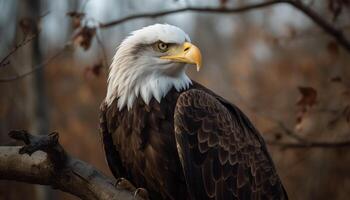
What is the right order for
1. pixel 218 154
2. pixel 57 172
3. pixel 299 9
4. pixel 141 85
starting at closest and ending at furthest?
1. pixel 57 172
2. pixel 218 154
3. pixel 141 85
4. pixel 299 9

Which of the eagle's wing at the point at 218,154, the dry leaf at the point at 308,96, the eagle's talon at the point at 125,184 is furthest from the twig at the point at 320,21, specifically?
the eagle's talon at the point at 125,184

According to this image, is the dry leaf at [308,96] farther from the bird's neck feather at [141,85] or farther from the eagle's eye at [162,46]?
the eagle's eye at [162,46]

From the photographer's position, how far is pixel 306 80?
13367mm

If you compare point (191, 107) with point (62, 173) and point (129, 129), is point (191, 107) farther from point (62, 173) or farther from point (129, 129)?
point (62, 173)

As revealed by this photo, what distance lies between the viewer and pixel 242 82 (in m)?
18.5

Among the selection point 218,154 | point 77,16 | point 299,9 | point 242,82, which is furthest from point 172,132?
point 242,82

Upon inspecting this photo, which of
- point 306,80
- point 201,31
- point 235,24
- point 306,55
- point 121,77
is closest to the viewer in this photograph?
point 121,77

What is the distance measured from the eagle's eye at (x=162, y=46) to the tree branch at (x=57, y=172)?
3.92ft

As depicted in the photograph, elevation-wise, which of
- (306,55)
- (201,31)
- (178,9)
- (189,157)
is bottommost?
(201,31)

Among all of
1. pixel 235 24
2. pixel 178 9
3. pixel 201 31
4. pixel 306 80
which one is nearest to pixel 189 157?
pixel 178 9

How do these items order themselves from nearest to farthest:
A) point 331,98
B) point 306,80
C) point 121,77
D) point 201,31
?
point 121,77 → point 331,98 → point 306,80 → point 201,31

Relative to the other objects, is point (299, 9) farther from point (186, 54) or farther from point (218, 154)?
point (218, 154)

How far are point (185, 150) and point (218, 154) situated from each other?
31 cm

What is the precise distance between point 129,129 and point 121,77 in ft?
1.43
